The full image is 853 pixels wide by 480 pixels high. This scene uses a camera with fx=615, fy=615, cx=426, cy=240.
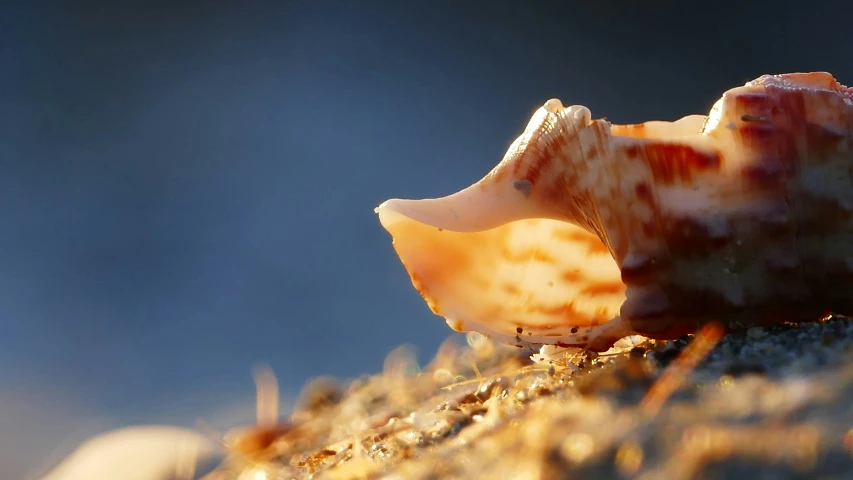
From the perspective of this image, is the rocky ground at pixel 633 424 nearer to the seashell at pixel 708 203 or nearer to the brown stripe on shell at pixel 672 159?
the seashell at pixel 708 203

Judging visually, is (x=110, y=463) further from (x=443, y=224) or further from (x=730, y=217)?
(x=730, y=217)

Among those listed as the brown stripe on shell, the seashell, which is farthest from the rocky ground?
the brown stripe on shell

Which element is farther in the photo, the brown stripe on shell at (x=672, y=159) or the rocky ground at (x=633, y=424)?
the brown stripe on shell at (x=672, y=159)

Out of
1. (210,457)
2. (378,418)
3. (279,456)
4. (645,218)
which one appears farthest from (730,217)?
(210,457)

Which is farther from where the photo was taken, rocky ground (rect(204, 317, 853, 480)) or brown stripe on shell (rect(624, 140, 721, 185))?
brown stripe on shell (rect(624, 140, 721, 185))

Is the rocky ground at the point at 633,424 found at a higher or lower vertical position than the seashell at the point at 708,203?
lower

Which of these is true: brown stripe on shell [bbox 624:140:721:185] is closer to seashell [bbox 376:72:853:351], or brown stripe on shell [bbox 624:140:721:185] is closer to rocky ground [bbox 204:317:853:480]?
seashell [bbox 376:72:853:351]

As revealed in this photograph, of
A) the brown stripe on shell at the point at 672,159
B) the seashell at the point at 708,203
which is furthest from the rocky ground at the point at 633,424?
the brown stripe on shell at the point at 672,159
